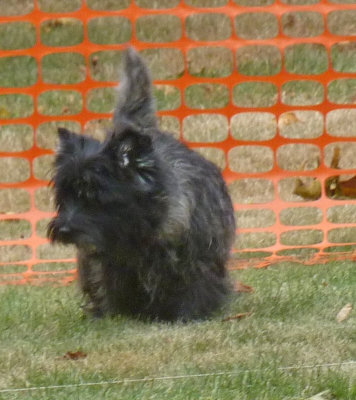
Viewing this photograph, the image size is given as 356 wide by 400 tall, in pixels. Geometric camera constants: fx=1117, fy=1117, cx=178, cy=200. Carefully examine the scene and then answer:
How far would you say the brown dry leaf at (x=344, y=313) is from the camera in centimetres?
650

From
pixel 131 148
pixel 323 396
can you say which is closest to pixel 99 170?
pixel 131 148

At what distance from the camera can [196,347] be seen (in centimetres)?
584

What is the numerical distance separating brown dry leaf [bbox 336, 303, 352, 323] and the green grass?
0.10 ft

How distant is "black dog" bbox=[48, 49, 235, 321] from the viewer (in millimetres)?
6062

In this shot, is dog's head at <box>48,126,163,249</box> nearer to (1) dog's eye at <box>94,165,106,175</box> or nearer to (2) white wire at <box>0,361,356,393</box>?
(1) dog's eye at <box>94,165,106,175</box>

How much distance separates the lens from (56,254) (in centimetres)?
902

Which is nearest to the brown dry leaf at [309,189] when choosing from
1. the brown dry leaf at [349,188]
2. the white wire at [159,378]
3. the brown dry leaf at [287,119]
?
the brown dry leaf at [349,188]

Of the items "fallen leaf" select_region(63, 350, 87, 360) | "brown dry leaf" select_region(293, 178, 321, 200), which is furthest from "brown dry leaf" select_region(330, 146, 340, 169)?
"fallen leaf" select_region(63, 350, 87, 360)

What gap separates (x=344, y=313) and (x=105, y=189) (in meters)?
1.64

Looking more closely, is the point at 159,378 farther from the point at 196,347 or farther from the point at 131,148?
the point at 131,148

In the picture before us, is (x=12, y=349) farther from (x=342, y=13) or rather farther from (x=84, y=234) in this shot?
(x=342, y=13)

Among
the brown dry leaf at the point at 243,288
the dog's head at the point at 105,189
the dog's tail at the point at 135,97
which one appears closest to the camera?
the dog's head at the point at 105,189

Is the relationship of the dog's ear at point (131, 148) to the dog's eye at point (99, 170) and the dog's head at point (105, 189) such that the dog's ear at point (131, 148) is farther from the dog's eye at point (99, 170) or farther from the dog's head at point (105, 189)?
the dog's eye at point (99, 170)

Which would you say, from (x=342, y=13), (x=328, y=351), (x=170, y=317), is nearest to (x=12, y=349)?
(x=170, y=317)
